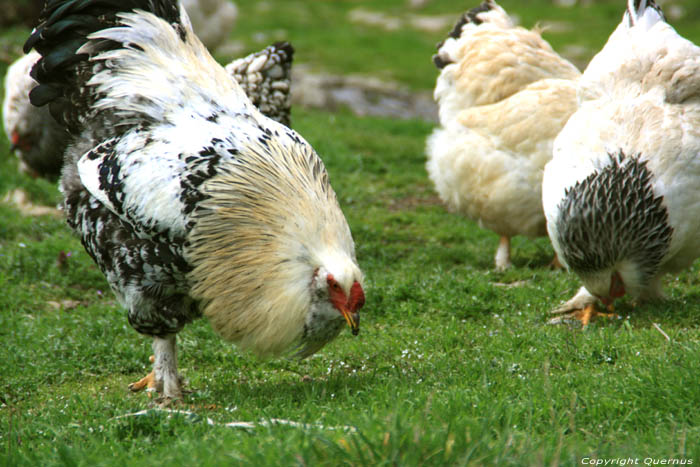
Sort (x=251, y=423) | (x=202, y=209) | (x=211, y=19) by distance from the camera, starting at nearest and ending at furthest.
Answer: (x=251, y=423)
(x=202, y=209)
(x=211, y=19)

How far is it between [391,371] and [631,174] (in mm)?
2131

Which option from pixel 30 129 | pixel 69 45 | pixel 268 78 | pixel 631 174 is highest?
pixel 69 45

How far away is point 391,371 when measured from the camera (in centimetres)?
480

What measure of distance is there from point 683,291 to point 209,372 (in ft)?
12.7

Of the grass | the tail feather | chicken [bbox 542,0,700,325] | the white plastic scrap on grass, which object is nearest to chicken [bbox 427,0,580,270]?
the grass

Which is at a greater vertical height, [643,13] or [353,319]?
[643,13]

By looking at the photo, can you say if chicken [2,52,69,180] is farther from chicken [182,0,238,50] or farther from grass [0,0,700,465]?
chicken [182,0,238,50]

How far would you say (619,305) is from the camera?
19.6 feet

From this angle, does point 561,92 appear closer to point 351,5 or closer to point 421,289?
point 421,289

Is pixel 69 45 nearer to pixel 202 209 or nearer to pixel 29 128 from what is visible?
pixel 202 209

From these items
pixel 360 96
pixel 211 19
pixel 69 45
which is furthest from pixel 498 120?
pixel 360 96

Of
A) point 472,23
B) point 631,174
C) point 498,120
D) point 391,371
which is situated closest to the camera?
point 391,371

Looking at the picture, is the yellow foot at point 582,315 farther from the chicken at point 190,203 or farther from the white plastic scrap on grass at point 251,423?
the white plastic scrap on grass at point 251,423

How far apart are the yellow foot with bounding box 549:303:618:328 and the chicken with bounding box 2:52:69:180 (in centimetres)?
585
